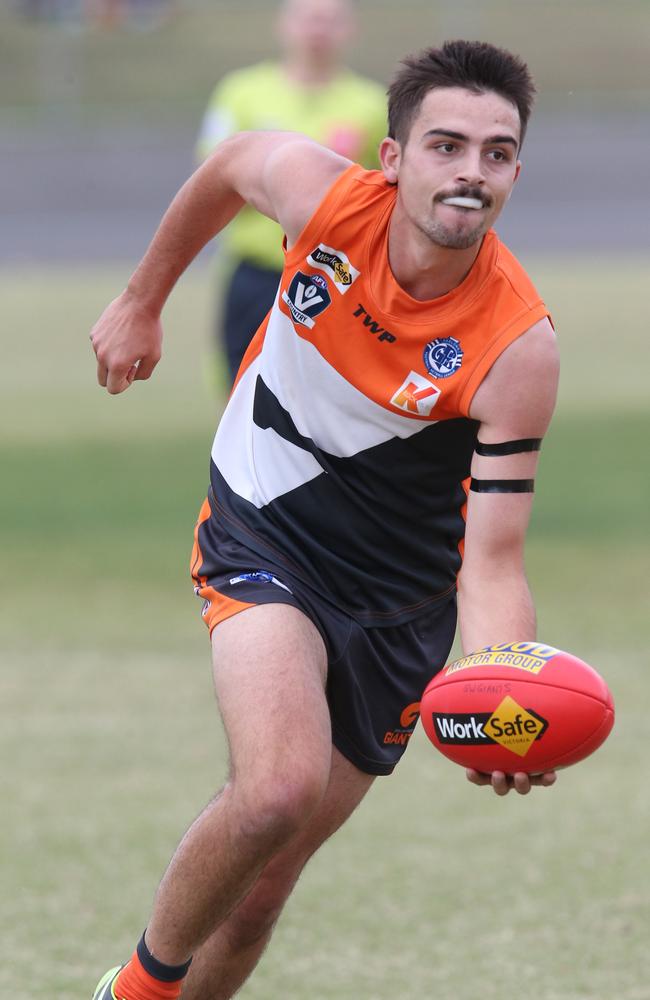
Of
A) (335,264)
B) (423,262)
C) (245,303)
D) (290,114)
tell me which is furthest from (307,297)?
(290,114)

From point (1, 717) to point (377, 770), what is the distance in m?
3.44

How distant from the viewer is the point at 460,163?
409cm

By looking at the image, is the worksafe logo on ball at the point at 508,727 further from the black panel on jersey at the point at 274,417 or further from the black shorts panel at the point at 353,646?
the black panel on jersey at the point at 274,417

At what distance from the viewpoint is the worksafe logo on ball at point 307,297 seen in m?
4.36

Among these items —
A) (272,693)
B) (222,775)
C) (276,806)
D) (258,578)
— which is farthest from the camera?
(222,775)

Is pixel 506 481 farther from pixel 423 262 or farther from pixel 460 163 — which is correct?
pixel 460 163

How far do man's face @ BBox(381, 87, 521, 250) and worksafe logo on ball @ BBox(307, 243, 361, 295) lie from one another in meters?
0.23

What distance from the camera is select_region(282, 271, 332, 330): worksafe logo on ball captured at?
4.36m

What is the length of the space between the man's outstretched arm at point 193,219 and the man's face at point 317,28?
4595mm

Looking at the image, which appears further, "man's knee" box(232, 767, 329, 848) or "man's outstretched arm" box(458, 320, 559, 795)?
"man's outstretched arm" box(458, 320, 559, 795)

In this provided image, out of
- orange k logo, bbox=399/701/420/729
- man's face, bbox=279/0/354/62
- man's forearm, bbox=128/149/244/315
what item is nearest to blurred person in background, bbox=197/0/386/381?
man's face, bbox=279/0/354/62

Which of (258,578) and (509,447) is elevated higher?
(509,447)

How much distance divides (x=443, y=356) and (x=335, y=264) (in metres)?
0.39

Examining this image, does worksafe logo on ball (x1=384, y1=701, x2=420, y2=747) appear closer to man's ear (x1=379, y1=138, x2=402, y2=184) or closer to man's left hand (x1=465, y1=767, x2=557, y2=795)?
man's left hand (x1=465, y1=767, x2=557, y2=795)
